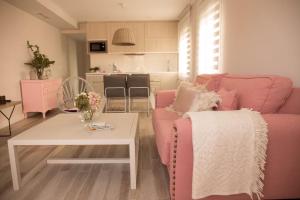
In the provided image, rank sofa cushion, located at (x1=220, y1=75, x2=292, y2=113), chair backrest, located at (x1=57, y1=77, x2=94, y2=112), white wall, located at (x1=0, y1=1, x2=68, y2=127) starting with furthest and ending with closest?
1. white wall, located at (x1=0, y1=1, x2=68, y2=127)
2. chair backrest, located at (x1=57, y1=77, x2=94, y2=112)
3. sofa cushion, located at (x1=220, y1=75, x2=292, y2=113)

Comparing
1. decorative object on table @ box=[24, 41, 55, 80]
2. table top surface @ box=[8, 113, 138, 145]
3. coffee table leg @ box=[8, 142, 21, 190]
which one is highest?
decorative object on table @ box=[24, 41, 55, 80]

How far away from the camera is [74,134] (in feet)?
6.26

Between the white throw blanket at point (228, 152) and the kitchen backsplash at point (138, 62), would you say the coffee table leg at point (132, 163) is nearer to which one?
the white throw blanket at point (228, 152)

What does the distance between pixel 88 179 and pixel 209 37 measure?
2.85m

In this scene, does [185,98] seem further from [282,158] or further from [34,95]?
[34,95]

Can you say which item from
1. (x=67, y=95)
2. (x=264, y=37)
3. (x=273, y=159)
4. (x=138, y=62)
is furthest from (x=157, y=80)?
(x=273, y=159)

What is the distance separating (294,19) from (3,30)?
438 centimetres

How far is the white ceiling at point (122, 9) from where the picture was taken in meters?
4.72

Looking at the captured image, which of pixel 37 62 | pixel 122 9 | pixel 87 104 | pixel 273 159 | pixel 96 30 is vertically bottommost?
pixel 273 159

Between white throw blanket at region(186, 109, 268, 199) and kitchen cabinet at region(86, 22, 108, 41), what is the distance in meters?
Answer: 5.76

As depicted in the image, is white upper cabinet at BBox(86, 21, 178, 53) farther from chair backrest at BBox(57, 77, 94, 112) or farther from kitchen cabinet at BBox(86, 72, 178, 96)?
chair backrest at BBox(57, 77, 94, 112)

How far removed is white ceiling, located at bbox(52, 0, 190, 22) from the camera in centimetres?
472

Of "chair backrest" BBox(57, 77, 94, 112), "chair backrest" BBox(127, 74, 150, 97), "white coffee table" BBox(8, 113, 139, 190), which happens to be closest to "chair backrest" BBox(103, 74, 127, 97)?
"chair backrest" BBox(127, 74, 150, 97)

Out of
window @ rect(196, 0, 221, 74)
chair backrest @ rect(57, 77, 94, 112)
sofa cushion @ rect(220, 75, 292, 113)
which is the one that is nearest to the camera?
sofa cushion @ rect(220, 75, 292, 113)
